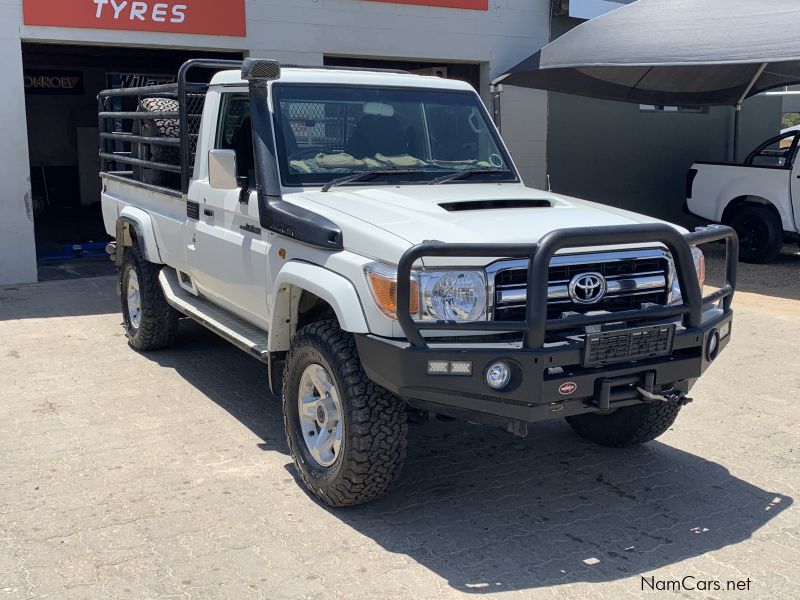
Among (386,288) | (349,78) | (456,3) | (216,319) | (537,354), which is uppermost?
(456,3)

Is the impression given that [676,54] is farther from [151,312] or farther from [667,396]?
[667,396]

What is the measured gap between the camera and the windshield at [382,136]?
5.14m

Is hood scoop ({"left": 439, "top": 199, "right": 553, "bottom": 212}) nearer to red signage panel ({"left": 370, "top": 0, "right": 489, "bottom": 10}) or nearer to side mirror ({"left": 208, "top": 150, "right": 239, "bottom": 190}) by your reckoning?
side mirror ({"left": 208, "top": 150, "right": 239, "bottom": 190})

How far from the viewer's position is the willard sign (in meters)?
10.3

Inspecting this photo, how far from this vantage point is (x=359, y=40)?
41.0ft

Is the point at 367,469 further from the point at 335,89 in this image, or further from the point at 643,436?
the point at 335,89

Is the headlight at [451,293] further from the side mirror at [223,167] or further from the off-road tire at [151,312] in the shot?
the off-road tire at [151,312]

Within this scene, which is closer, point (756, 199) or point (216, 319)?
point (216, 319)

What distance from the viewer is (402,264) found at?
3.72 meters

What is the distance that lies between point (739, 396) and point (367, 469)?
3393 millimetres

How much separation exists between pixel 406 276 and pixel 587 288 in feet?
2.84

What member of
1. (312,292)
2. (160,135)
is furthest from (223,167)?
(160,135)

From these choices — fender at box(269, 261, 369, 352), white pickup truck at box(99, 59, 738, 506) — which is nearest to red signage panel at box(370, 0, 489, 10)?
white pickup truck at box(99, 59, 738, 506)

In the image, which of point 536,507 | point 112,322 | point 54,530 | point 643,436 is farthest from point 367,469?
point 112,322
